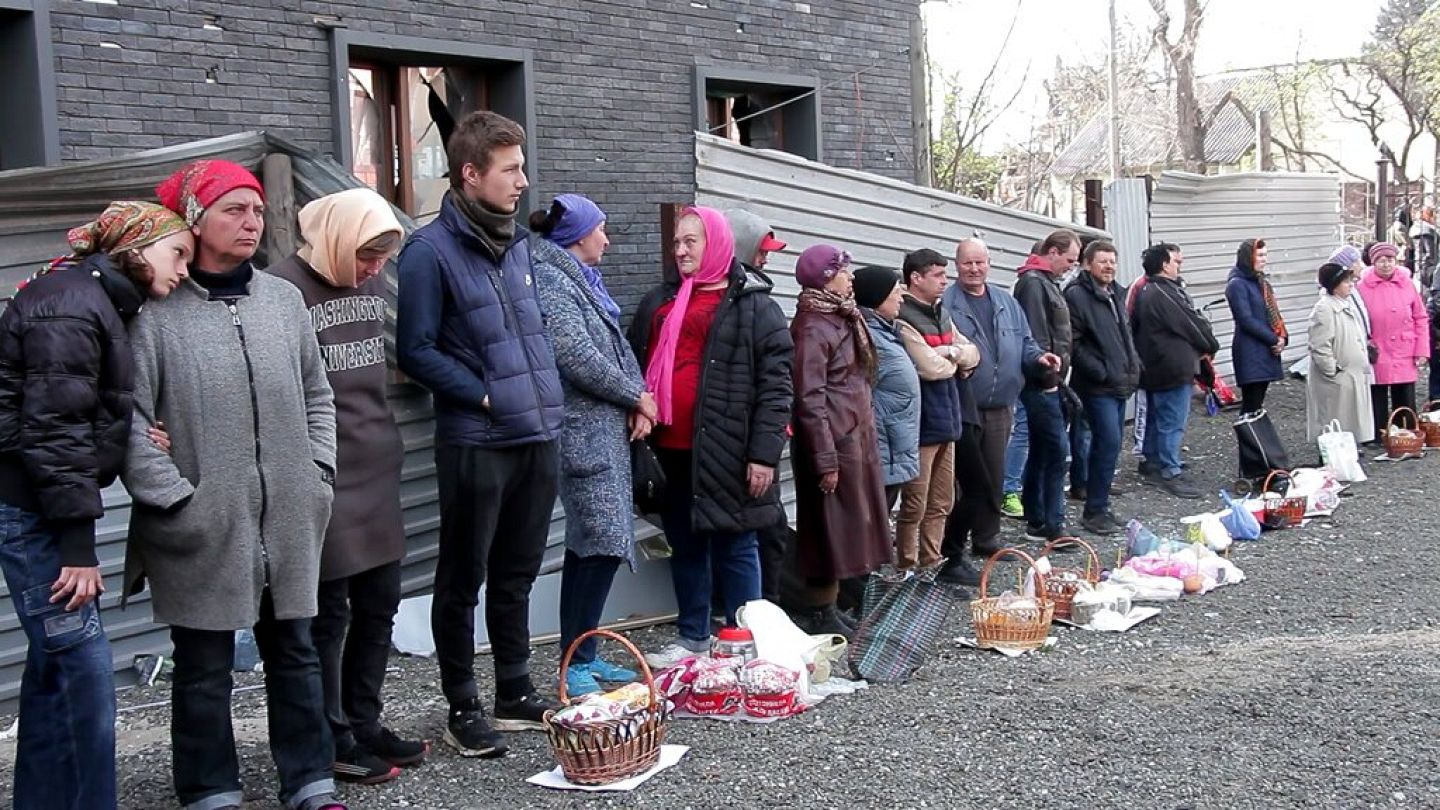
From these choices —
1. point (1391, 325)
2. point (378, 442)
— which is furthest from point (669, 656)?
point (1391, 325)

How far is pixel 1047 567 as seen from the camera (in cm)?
746

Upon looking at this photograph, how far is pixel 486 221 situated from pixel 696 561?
207 centimetres

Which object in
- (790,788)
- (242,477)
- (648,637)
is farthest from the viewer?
(648,637)

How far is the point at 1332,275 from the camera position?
12414mm

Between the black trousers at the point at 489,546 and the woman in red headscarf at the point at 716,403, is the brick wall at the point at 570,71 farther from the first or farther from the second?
the black trousers at the point at 489,546

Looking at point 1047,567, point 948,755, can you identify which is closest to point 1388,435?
point 1047,567

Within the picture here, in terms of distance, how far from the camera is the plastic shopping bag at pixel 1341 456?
11.7m

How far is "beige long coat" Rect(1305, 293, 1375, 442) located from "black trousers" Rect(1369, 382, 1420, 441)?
654 millimetres

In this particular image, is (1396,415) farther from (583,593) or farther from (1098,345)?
(583,593)

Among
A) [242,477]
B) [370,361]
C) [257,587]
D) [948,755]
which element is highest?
[370,361]

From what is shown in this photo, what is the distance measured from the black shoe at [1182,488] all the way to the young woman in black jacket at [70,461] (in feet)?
28.9

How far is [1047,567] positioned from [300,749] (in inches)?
161

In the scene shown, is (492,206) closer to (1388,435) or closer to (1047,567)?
(1047,567)

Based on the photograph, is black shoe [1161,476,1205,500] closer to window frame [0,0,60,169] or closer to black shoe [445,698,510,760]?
black shoe [445,698,510,760]
